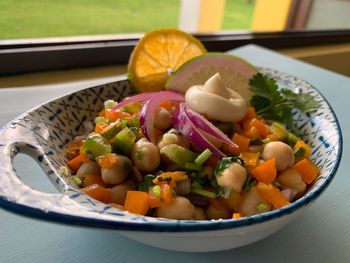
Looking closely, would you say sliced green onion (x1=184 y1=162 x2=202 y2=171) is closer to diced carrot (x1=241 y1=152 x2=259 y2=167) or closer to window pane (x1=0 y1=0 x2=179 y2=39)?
diced carrot (x1=241 y1=152 x2=259 y2=167)

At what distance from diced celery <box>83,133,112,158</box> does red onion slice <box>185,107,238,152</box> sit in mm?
149

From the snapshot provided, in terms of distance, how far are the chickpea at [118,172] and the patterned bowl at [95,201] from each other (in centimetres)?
7

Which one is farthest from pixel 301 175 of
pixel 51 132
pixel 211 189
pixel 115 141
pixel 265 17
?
pixel 265 17

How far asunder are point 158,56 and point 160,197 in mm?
452

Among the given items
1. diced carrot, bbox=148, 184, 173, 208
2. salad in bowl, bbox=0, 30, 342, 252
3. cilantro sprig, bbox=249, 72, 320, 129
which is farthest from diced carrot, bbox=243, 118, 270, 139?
diced carrot, bbox=148, 184, 173, 208

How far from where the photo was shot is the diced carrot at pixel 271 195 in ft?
1.87

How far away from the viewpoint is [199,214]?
0.57m

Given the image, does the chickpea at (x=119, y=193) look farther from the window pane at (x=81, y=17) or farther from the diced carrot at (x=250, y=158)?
the window pane at (x=81, y=17)

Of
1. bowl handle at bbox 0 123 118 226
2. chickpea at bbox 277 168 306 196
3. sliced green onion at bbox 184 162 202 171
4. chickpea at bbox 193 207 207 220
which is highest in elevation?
bowl handle at bbox 0 123 118 226

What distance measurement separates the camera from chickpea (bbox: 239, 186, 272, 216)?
1.84 ft

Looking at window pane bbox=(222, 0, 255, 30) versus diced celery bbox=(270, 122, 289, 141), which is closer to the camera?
diced celery bbox=(270, 122, 289, 141)

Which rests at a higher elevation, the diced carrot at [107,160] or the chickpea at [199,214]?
the diced carrot at [107,160]

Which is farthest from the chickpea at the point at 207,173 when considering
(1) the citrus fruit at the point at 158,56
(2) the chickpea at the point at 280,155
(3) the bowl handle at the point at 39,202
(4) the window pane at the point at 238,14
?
(4) the window pane at the point at 238,14

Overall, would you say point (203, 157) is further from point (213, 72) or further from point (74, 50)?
point (74, 50)
